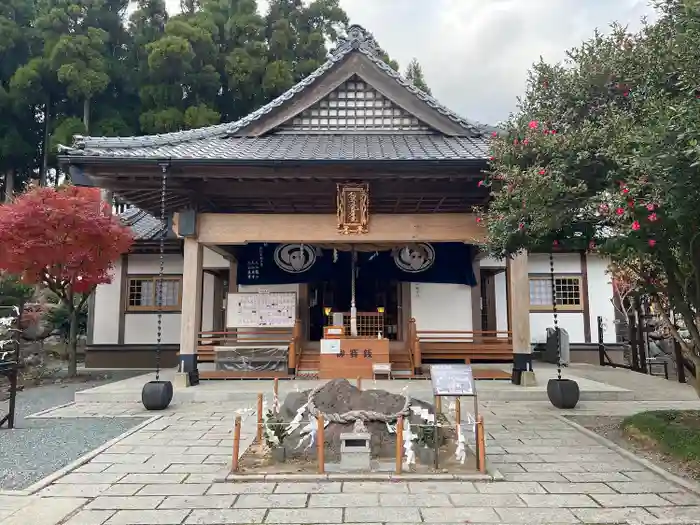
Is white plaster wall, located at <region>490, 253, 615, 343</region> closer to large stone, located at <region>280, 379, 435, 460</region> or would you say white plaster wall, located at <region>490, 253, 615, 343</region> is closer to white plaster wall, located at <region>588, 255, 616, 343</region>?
white plaster wall, located at <region>588, 255, 616, 343</region>

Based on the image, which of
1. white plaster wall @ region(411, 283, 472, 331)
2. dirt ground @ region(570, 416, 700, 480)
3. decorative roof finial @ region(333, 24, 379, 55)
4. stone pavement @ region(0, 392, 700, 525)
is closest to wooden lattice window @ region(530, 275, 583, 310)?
white plaster wall @ region(411, 283, 472, 331)

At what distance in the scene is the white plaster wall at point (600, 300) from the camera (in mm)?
15398

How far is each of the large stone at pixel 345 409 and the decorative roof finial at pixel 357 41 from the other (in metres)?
8.67

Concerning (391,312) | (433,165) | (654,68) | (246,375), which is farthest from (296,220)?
(654,68)

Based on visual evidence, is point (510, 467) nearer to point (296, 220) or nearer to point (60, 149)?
point (296, 220)

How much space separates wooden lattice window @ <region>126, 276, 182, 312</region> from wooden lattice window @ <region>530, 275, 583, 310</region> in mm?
11166

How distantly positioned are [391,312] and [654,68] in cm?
974

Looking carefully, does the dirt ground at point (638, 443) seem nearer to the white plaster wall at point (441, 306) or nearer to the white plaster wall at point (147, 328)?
the white plaster wall at point (441, 306)

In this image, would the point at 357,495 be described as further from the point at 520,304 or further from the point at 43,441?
the point at 520,304

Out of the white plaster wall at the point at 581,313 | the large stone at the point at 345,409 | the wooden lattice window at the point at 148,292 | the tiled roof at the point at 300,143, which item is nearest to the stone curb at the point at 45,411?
the tiled roof at the point at 300,143

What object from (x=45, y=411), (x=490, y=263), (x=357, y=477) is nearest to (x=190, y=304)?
(x=45, y=411)

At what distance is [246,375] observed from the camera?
1078 centimetres

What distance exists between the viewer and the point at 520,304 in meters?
9.67

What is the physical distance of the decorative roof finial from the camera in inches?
463
